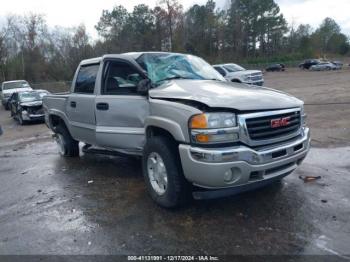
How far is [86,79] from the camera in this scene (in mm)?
6184

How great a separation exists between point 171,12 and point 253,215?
6658cm

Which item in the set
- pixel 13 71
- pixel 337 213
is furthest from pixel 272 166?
pixel 13 71

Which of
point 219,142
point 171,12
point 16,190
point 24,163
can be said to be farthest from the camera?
point 171,12

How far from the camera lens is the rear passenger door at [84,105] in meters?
5.81

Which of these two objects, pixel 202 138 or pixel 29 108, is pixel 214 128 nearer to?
pixel 202 138

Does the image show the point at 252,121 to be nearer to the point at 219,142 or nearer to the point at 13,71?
the point at 219,142

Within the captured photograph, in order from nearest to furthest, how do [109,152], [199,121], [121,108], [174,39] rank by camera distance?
[199,121], [121,108], [109,152], [174,39]

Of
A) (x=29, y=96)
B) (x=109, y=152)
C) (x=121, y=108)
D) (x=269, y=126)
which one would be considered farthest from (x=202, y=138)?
(x=29, y=96)

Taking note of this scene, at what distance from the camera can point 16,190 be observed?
18.5 ft

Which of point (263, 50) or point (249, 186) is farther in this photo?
point (263, 50)

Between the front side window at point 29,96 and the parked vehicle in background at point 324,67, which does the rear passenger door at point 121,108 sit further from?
the parked vehicle in background at point 324,67

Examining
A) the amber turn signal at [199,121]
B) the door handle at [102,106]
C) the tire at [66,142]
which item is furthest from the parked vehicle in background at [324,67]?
the amber turn signal at [199,121]

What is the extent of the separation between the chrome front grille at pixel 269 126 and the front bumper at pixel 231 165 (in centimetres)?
14

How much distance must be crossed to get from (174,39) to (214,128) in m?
67.6
